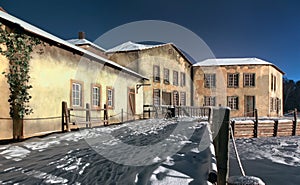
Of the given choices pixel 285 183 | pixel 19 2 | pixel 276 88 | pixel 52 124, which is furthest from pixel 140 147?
pixel 276 88

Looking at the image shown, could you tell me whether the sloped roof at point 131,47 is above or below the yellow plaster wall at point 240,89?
above

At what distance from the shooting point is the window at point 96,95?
41.8 feet

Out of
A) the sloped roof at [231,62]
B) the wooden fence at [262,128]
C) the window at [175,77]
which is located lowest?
the wooden fence at [262,128]

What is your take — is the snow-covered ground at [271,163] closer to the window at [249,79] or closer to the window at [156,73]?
the window at [156,73]

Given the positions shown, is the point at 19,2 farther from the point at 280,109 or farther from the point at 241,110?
the point at 280,109

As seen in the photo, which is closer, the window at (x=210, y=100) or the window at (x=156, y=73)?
the window at (x=156, y=73)

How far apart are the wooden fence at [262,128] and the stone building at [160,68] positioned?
8.17 metres

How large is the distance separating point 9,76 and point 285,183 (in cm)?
869

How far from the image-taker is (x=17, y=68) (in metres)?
8.01

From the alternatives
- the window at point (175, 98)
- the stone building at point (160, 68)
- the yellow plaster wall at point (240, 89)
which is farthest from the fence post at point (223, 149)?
the yellow plaster wall at point (240, 89)

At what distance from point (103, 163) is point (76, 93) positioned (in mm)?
6942

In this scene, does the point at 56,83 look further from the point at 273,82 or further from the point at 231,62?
the point at 273,82

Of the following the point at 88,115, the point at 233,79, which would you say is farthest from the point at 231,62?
the point at 88,115

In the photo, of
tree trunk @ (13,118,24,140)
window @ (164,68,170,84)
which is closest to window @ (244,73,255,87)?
window @ (164,68,170,84)
